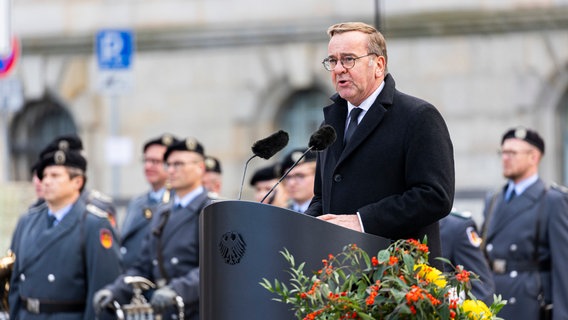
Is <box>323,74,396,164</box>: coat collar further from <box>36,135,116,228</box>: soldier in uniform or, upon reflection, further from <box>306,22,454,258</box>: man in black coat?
<box>36,135,116,228</box>: soldier in uniform

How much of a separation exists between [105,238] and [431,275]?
5.31 meters

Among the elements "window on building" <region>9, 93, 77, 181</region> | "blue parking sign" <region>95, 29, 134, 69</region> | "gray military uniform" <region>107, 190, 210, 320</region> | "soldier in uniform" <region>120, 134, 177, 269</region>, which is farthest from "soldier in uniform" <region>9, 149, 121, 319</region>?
"window on building" <region>9, 93, 77, 181</region>

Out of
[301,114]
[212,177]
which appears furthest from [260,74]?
[212,177]

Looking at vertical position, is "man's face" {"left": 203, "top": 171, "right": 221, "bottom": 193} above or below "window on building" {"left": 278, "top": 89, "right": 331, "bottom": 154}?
above

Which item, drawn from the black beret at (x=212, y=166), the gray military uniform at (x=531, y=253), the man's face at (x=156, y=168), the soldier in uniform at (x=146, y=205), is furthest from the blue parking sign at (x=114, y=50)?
the gray military uniform at (x=531, y=253)

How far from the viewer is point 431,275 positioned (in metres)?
5.46

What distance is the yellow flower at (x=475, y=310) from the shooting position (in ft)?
17.8

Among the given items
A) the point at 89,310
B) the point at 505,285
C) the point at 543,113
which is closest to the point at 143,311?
the point at 89,310

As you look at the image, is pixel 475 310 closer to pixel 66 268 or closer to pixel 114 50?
pixel 66 268

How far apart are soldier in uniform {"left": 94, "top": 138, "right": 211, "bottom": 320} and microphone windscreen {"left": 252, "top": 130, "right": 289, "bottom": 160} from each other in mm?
3938

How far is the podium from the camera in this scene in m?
5.60

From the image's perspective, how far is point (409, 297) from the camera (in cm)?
526

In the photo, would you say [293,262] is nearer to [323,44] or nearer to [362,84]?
[362,84]

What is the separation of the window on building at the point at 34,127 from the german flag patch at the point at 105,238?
13.3m
